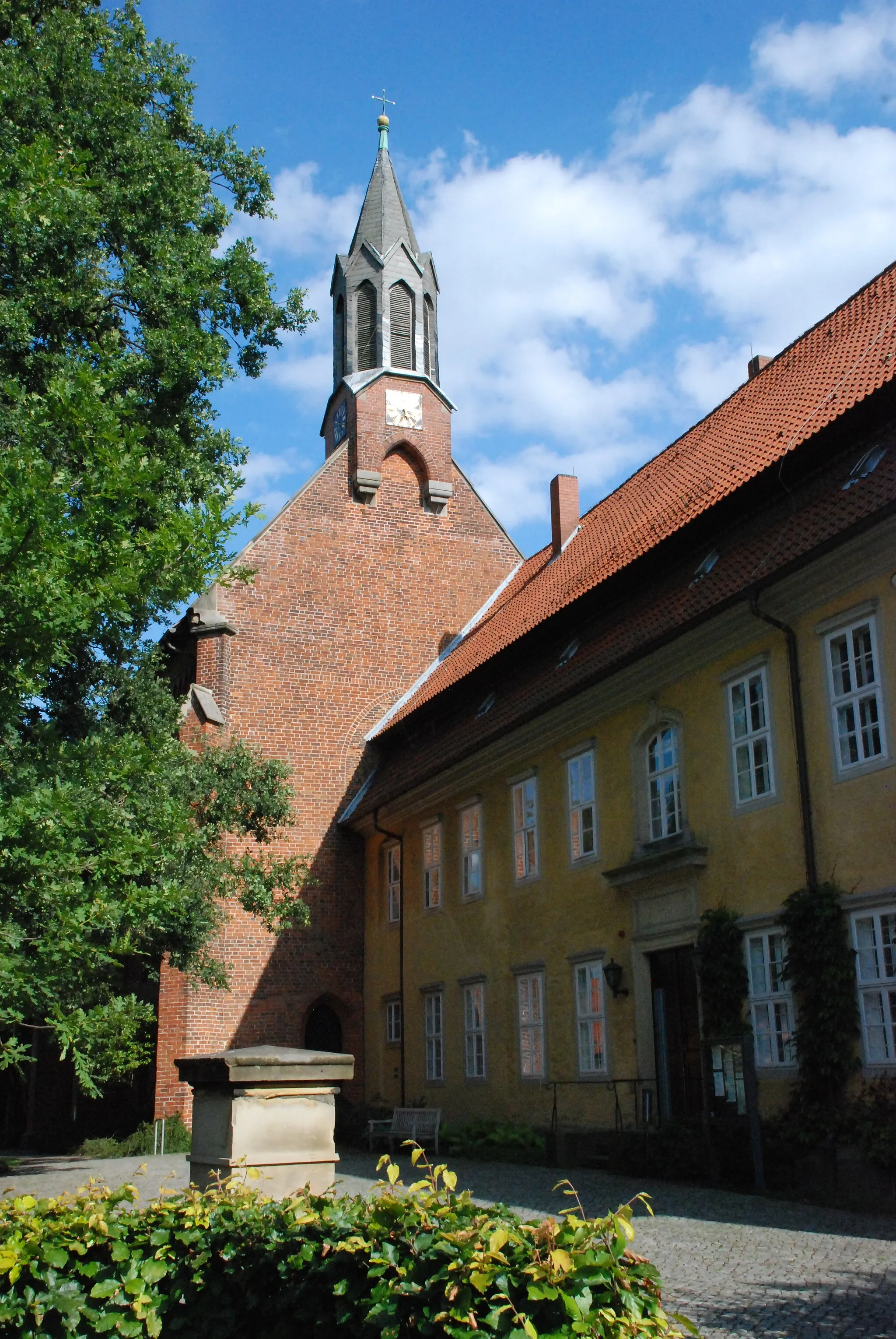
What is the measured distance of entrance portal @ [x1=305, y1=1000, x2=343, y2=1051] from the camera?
2434 centimetres

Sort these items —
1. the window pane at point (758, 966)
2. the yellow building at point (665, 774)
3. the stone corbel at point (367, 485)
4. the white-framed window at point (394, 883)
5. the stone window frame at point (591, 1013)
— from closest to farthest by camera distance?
the yellow building at point (665, 774), the window pane at point (758, 966), the stone window frame at point (591, 1013), the white-framed window at point (394, 883), the stone corbel at point (367, 485)

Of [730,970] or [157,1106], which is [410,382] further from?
[730,970]

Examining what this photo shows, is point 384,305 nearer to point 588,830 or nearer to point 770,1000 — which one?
point 588,830

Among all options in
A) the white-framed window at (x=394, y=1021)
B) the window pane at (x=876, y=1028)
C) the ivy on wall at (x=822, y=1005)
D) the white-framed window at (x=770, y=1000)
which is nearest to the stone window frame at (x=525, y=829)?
the white-framed window at (x=770, y=1000)

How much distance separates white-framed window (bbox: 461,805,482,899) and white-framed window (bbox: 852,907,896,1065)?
8738 mm

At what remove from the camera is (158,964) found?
2262cm

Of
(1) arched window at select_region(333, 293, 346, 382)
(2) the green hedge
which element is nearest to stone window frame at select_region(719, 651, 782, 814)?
(2) the green hedge

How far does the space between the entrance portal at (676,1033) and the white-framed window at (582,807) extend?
2044 mm

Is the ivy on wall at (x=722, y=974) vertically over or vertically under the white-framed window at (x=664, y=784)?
under

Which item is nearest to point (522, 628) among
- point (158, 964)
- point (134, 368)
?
point (134, 368)

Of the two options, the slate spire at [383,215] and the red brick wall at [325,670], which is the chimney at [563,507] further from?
the slate spire at [383,215]

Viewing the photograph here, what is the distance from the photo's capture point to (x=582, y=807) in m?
17.0

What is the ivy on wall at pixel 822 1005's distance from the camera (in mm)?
11633

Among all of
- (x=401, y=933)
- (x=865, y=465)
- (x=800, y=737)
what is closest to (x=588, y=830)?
(x=800, y=737)
